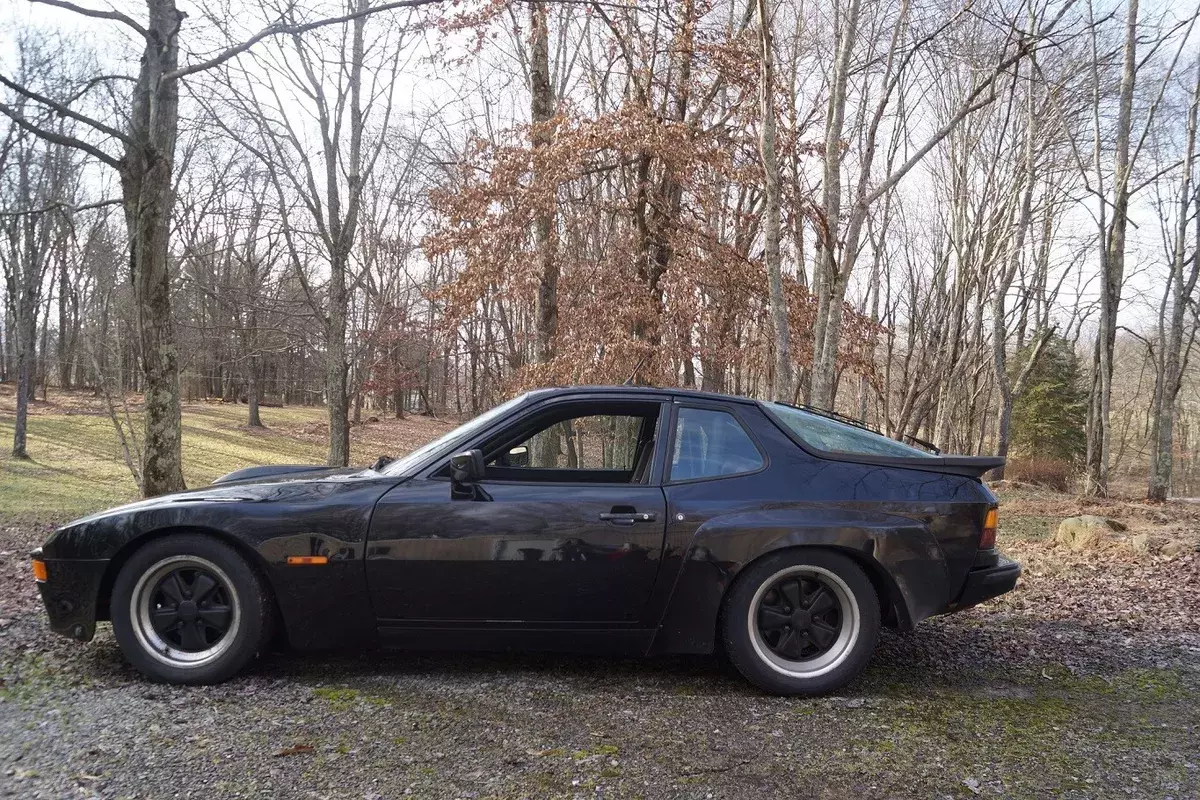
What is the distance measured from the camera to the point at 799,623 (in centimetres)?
348

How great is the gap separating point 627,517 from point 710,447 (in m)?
0.56

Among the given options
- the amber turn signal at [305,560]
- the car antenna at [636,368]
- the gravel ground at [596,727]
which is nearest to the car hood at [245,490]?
the amber turn signal at [305,560]

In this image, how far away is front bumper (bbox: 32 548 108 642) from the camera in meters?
3.37

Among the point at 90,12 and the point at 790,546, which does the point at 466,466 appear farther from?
the point at 90,12

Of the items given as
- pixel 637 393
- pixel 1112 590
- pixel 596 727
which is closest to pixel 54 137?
pixel 637 393

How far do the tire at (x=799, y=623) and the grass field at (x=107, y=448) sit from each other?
9.26 meters

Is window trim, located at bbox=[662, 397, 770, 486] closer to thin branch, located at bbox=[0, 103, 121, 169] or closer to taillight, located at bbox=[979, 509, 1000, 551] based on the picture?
taillight, located at bbox=[979, 509, 1000, 551]

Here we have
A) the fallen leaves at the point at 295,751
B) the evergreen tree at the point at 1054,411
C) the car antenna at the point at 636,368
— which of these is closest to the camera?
the fallen leaves at the point at 295,751

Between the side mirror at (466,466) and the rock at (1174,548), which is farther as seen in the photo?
the rock at (1174,548)

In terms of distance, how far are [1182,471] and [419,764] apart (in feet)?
176

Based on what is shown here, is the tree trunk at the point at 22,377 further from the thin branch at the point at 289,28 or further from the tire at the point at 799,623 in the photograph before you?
the tire at the point at 799,623

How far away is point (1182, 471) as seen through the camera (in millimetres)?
43875

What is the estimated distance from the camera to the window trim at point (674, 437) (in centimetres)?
355

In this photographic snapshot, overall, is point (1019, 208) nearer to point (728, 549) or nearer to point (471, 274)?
point (471, 274)
